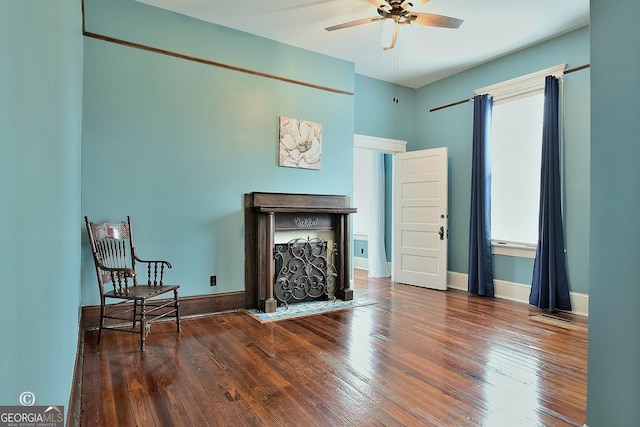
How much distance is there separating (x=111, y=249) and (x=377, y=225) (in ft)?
14.7

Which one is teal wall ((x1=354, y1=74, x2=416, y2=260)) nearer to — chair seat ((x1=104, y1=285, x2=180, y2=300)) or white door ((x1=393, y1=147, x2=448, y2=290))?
white door ((x1=393, y1=147, x2=448, y2=290))

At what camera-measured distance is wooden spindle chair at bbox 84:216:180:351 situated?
3080mm

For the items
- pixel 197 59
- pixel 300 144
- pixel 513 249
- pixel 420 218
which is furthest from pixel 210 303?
pixel 513 249

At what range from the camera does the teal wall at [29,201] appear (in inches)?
26.7

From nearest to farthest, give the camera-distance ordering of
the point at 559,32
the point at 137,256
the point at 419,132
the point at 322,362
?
the point at 322,362
the point at 137,256
the point at 559,32
the point at 419,132

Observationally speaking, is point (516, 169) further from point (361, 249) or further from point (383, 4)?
point (361, 249)

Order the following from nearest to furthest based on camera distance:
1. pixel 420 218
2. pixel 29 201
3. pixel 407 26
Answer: pixel 29 201
pixel 407 26
pixel 420 218

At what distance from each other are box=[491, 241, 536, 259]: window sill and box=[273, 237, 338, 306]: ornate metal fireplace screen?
7.46ft

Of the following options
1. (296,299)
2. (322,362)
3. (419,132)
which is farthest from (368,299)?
(419,132)

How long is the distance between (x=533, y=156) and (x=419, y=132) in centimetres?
199

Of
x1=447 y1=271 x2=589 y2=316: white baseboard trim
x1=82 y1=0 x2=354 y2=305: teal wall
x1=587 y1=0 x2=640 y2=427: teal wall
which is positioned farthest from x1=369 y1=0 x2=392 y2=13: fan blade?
x1=447 y1=271 x2=589 y2=316: white baseboard trim

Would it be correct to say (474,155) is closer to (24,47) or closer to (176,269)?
(176,269)

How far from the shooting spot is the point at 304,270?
456 centimetres

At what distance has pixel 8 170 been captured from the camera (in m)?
0.70
